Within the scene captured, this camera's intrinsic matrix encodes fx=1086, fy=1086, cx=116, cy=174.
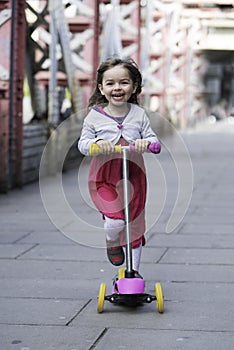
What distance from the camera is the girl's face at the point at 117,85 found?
20.1ft

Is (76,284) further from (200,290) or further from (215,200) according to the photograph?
(215,200)

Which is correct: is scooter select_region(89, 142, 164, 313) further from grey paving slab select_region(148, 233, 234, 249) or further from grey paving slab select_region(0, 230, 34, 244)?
grey paving slab select_region(0, 230, 34, 244)

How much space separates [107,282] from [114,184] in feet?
3.62

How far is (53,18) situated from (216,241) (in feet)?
24.3

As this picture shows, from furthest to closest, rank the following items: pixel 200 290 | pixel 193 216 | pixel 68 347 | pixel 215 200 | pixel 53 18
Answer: pixel 53 18 → pixel 215 200 → pixel 193 216 → pixel 200 290 → pixel 68 347

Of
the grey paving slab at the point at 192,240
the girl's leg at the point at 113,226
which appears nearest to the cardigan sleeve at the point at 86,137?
the girl's leg at the point at 113,226

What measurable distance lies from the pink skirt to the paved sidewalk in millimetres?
223

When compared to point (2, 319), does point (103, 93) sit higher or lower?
higher

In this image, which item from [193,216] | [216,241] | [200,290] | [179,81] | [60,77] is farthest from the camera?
[179,81]

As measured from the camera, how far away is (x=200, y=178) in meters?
16.3

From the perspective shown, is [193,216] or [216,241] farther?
[193,216]

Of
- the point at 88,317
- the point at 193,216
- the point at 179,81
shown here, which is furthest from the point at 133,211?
the point at 179,81

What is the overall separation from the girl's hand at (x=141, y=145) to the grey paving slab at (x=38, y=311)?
992mm

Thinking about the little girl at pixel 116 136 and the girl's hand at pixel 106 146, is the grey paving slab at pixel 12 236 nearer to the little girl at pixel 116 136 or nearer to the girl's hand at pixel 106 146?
the little girl at pixel 116 136
